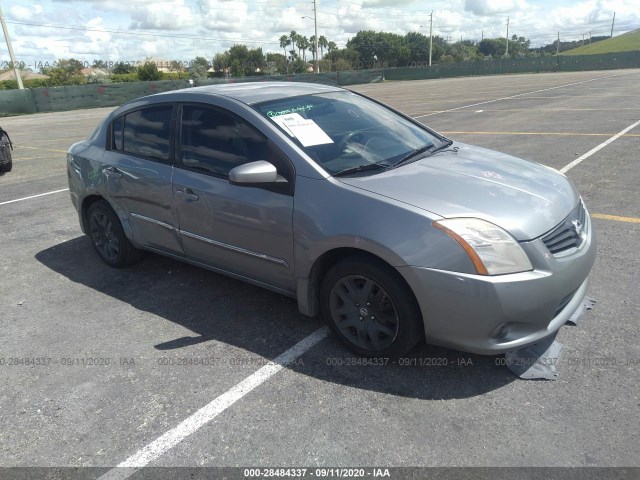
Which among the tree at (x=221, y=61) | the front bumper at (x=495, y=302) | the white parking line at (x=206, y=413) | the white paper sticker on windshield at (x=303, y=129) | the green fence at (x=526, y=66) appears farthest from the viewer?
the tree at (x=221, y=61)

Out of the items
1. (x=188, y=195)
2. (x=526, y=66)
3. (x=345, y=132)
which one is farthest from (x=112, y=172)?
(x=526, y=66)

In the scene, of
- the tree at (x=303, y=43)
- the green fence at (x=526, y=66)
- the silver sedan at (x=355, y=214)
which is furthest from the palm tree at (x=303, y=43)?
the silver sedan at (x=355, y=214)

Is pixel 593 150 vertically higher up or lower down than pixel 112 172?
lower down

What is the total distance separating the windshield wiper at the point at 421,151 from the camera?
3.44 m

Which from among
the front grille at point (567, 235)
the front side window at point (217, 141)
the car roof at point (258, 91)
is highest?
the car roof at point (258, 91)

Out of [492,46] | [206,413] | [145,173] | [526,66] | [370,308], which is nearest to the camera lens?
[206,413]

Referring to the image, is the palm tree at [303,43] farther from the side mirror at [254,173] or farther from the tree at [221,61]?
the side mirror at [254,173]

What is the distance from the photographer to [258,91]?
3805 millimetres

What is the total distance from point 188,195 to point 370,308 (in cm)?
165

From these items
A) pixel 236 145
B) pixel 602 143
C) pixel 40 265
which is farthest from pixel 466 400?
pixel 602 143

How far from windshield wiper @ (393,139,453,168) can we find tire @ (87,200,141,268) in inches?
103

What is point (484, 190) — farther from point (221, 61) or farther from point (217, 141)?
point (221, 61)

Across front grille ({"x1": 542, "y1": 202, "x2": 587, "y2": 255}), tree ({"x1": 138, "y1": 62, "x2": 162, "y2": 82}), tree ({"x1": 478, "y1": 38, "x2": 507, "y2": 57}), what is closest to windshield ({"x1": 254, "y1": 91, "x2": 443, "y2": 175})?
front grille ({"x1": 542, "y1": 202, "x2": 587, "y2": 255})

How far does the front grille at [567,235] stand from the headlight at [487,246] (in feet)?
0.75
